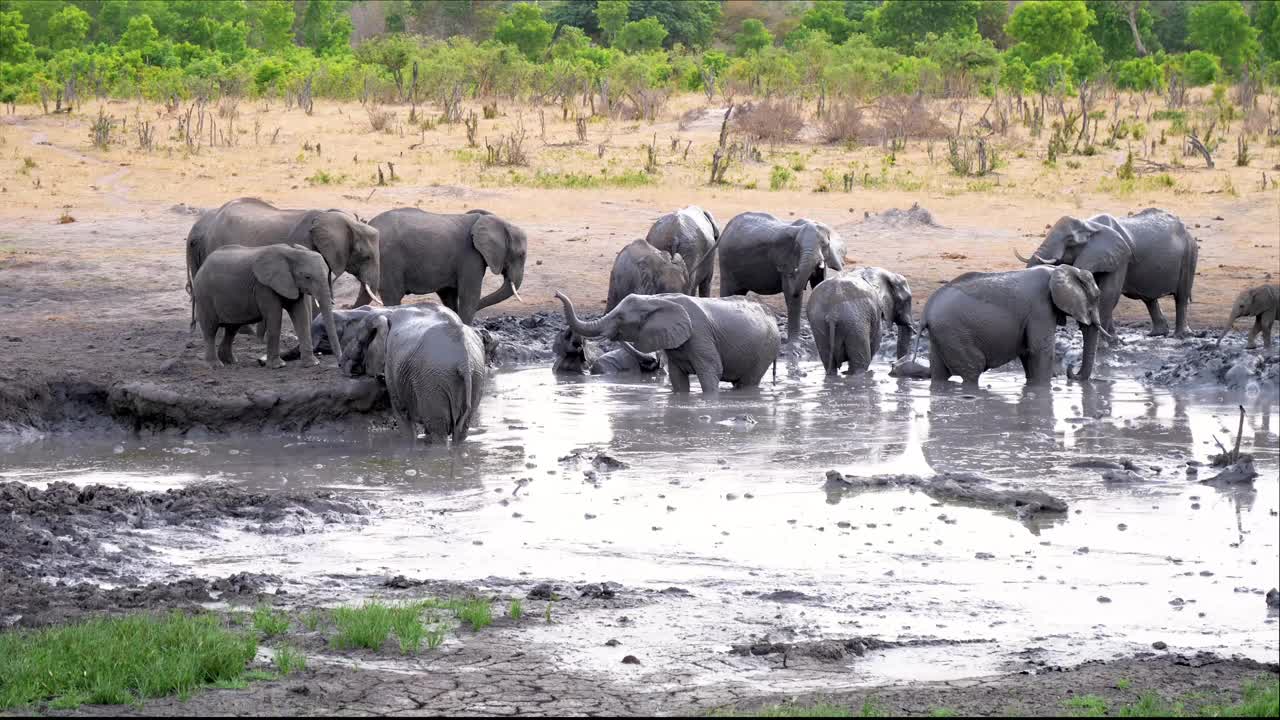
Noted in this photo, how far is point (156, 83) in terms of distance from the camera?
31.2 metres

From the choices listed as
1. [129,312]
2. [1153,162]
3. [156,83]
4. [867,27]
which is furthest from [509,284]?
[867,27]

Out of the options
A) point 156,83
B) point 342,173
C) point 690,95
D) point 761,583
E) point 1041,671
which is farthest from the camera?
point 690,95

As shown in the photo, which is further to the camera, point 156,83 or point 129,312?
point 156,83

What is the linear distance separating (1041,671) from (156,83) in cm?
2824

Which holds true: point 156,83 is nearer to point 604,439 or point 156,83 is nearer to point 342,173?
point 342,173

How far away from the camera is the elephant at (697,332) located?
40.7ft

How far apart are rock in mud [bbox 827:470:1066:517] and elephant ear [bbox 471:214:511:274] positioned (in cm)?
533

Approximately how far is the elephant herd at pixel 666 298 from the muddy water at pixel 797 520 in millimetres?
407

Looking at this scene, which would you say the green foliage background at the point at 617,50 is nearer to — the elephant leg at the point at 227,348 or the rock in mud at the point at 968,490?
the elephant leg at the point at 227,348

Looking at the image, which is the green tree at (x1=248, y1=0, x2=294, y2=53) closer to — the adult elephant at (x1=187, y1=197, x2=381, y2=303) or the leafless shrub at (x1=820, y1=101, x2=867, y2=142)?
the leafless shrub at (x1=820, y1=101, x2=867, y2=142)

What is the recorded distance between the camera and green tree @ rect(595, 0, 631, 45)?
56406 millimetres

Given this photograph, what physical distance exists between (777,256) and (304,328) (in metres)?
4.99

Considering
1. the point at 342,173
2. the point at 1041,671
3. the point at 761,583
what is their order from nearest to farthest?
the point at 1041,671 → the point at 761,583 → the point at 342,173

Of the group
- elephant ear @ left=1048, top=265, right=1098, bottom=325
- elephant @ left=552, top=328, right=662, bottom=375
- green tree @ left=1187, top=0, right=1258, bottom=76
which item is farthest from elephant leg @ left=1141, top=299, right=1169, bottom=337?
green tree @ left=1187, top=0, right=1258, bottom=76
